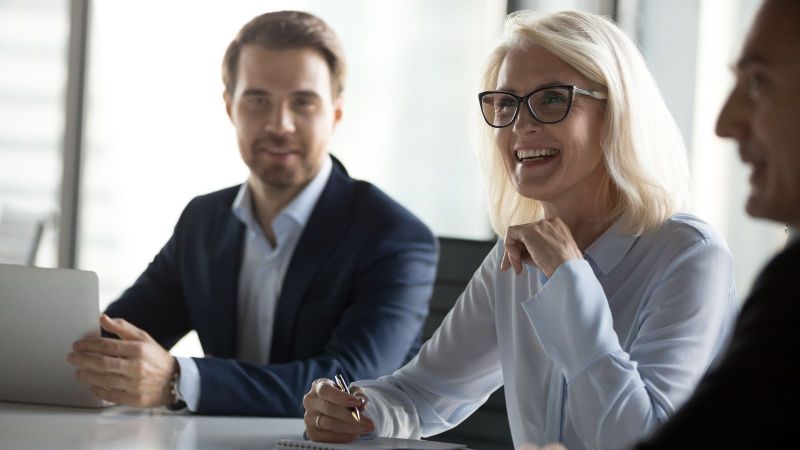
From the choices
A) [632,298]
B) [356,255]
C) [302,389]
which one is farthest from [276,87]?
[632,298]

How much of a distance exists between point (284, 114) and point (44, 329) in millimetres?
911

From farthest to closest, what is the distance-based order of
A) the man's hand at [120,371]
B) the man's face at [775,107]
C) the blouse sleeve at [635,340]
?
the man's hand at [120,371] → the blouse sleeve at [635,340] → the man's face at [775,107]

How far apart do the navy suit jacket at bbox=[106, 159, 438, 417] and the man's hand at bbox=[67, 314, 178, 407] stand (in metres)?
0.12

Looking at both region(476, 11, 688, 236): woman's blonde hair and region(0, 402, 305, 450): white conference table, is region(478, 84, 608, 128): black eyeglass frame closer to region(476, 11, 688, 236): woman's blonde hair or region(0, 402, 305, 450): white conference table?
region(476, 11, 688, 236): woman's blonde hair

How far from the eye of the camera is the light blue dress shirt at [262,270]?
2818 mm

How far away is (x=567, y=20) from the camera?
6.82 feet

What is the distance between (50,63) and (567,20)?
386 cm

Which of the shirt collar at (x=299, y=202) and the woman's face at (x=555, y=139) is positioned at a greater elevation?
the woman's face at (x=555, y=139)

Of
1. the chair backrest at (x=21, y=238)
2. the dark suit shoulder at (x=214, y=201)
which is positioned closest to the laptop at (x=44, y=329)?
the dark suit shoulder at (x=214, y=201)

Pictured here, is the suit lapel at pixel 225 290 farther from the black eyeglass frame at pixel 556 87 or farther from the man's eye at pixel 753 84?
the man's eye at pixel 753 84

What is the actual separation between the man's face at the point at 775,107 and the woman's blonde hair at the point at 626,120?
0.97 meters

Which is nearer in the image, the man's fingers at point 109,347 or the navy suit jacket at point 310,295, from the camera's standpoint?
the man's fingers at point 109,347

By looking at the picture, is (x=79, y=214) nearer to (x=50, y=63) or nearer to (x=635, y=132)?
(x=50, y=63)

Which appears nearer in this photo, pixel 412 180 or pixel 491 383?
pixel 491 383
